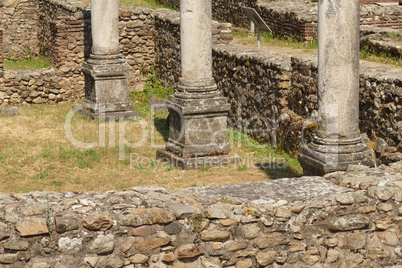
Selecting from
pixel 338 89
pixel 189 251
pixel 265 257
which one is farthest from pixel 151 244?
pixel 338 89

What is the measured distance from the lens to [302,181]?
538 cm

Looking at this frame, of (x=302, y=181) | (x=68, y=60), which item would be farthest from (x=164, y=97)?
(x=302, y=181)

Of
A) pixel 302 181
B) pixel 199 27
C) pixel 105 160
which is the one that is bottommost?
pixel 105 160

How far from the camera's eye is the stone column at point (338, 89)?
19.7 feet

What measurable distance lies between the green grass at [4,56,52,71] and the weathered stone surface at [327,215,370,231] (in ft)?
37.7

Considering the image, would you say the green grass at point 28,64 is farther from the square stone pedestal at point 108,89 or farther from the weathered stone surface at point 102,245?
the weathered stone surface at point 102,245

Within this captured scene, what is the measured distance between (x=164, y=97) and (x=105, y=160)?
14.7 ft

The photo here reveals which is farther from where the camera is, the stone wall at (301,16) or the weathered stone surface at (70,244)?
the stone wall at (301,16)

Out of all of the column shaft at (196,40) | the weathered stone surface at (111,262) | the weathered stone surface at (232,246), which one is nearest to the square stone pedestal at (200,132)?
the column shaft at (196,40)

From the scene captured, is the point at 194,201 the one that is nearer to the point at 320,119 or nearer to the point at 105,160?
the point at 320,119

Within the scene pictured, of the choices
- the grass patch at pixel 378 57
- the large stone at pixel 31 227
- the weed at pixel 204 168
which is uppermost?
the grass patch at pixel 378 57

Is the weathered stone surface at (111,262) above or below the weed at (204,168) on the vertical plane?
above

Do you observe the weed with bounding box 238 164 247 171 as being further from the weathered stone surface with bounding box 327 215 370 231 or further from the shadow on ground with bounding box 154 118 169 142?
the weathered stone surface with bounding box 327 215 370 231

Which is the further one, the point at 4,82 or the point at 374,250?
the point at 4,82
